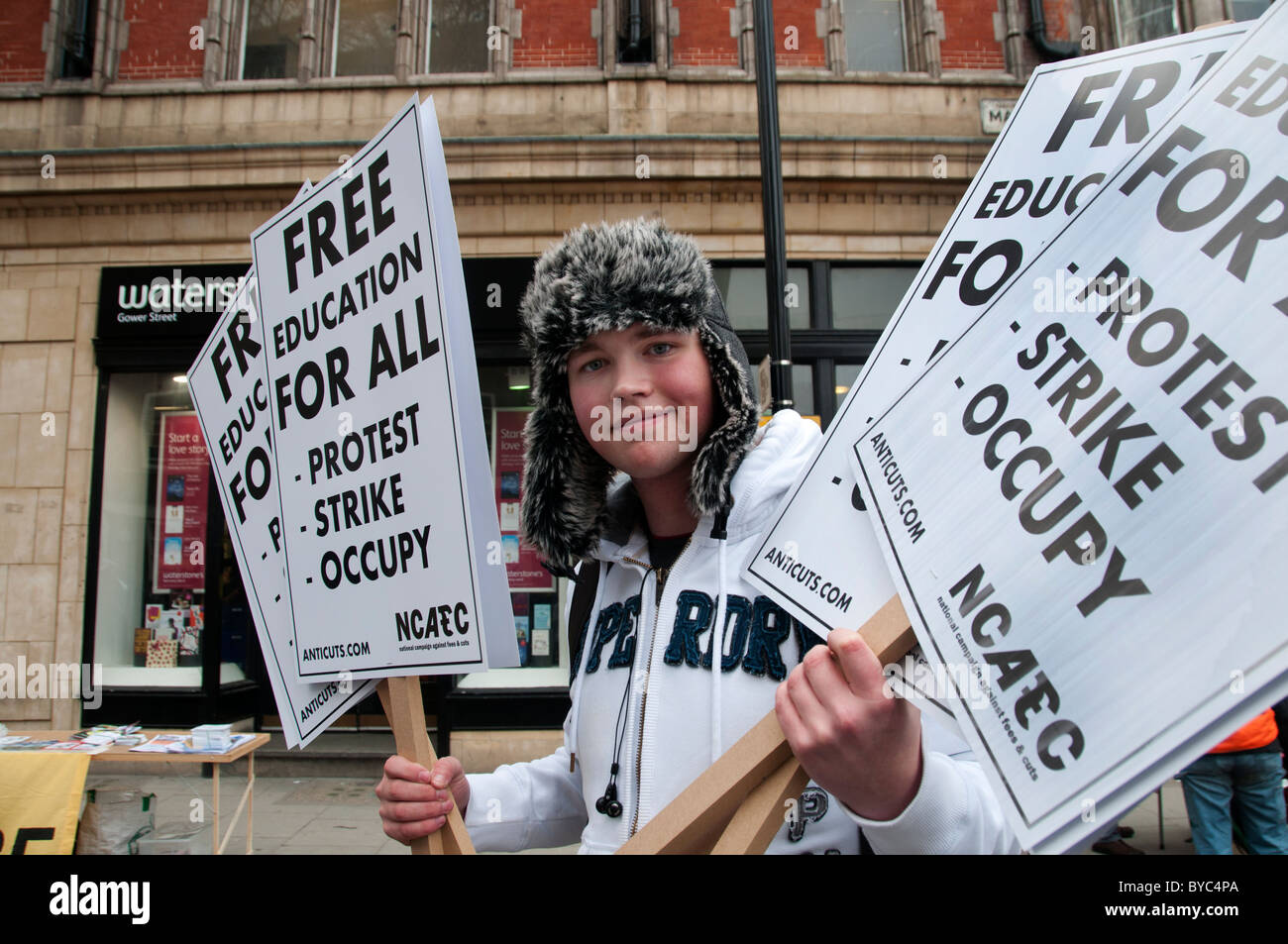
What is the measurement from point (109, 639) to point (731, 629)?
8377mm

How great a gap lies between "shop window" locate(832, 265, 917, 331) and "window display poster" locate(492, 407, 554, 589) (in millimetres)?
3474

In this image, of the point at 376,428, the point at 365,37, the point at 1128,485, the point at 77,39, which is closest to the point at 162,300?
the point at 77,39

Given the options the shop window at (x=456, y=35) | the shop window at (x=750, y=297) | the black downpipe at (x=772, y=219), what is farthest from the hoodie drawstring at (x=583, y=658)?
the shop window at (x=456, y=35)

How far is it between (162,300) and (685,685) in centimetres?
820

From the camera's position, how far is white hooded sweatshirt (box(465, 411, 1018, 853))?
121 cm

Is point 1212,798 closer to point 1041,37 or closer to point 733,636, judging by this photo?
point 733,636

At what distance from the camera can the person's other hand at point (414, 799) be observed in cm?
129

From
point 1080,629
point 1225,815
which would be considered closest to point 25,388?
point 1080,629


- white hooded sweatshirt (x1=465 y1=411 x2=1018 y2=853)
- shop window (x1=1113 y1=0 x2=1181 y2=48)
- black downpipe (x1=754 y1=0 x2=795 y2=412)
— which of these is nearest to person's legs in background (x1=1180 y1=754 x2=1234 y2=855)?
black downpipe (x1=754 y1=0 x2=795 y2=412)

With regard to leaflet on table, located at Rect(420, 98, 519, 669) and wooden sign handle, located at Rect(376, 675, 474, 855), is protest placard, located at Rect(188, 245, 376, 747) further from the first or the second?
leaflet on table, located at Rect(420, 98, 519, 669)

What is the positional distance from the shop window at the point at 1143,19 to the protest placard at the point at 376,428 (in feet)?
29.8

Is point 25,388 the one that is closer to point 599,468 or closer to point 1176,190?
point 599,468

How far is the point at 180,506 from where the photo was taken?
25.1ft
